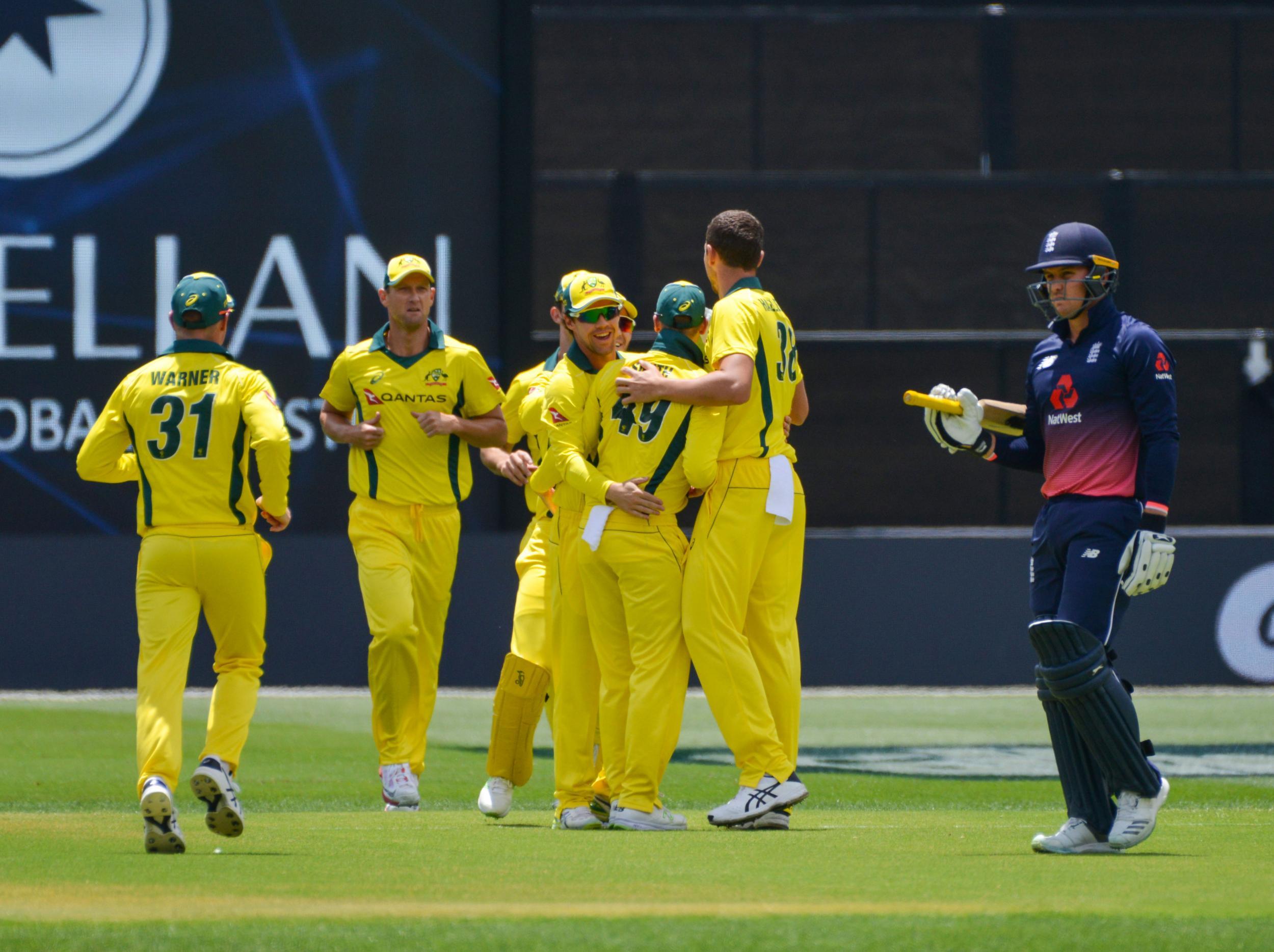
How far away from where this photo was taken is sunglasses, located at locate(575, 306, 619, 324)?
22.1ft

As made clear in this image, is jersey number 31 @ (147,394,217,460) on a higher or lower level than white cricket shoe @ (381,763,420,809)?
higher

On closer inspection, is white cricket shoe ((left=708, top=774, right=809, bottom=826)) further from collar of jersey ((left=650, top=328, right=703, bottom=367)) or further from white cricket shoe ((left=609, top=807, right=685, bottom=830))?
collar of jersey ((left=650, top=328, right=703, bottom=367))

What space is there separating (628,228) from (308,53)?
104 inches

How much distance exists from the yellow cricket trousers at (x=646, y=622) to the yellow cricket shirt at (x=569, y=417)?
0.28 metres

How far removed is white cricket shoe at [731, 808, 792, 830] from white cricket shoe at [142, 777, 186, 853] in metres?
1.88

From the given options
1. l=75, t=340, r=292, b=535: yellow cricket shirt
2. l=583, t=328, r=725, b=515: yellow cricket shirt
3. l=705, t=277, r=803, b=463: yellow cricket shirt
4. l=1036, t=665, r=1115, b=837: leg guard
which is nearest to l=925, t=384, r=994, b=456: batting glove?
l=705, t=277, r=803, b=463: yellow cricket shirt

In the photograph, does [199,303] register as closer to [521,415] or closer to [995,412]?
[521,415]

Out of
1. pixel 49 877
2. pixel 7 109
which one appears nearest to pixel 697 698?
pixel 7 109

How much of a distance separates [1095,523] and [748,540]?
123 cm

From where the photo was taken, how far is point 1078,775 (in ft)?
19.9

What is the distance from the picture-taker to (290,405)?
42.4 ft

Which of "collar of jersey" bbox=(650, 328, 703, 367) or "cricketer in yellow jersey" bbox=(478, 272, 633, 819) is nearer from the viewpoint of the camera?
"collar of jersey" bbox=(650, 328, 703, 367)

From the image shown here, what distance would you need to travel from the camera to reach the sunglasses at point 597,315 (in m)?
6.74

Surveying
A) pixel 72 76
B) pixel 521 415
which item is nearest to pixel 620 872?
pixel 521 415
